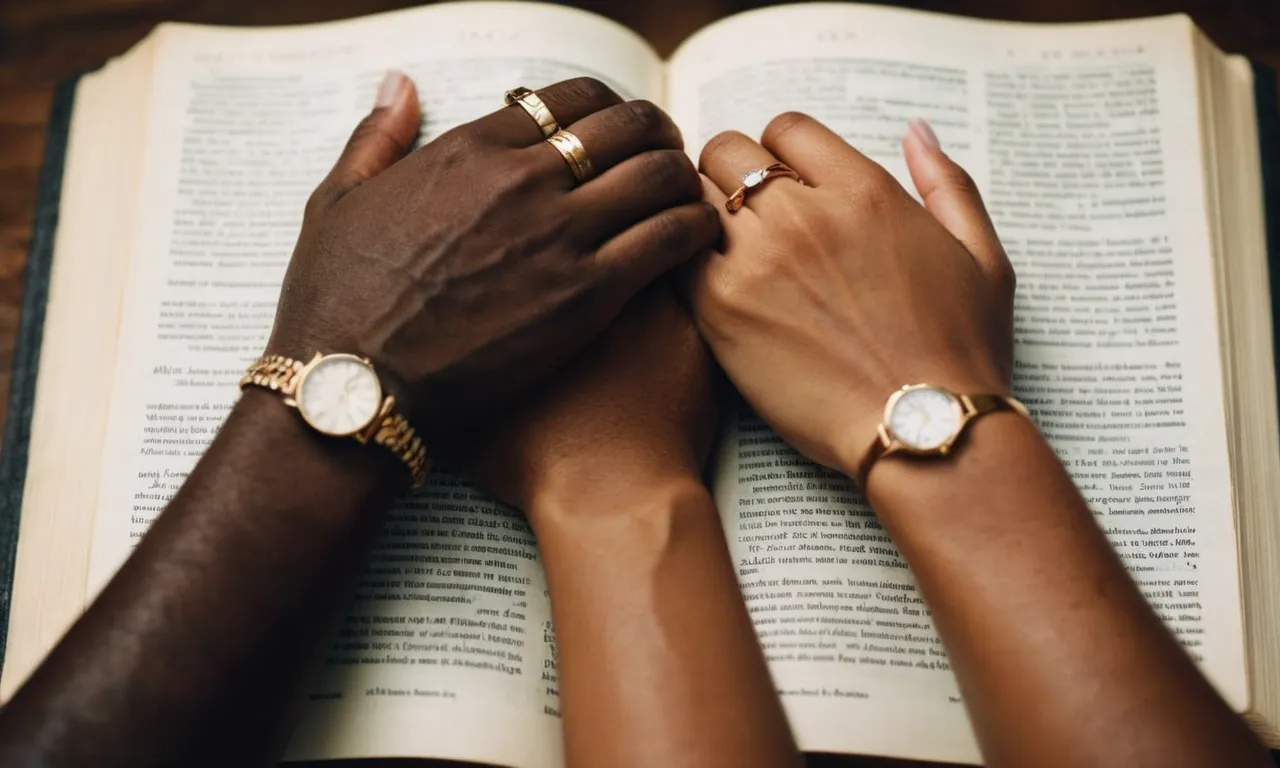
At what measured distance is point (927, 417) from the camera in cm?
62

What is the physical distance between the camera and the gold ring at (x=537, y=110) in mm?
757

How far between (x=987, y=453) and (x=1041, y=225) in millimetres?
335

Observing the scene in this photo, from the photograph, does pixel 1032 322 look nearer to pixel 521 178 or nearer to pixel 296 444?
pixel 521 178

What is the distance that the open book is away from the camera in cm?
71

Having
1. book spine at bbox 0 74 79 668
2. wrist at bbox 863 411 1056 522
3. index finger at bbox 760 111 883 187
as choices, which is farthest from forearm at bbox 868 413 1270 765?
book spine at bbox 0 74 79 668

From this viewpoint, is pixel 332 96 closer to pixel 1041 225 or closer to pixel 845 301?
pixel 845 301

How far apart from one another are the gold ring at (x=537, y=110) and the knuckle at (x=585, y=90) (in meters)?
0.02

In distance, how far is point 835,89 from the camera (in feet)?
2.92

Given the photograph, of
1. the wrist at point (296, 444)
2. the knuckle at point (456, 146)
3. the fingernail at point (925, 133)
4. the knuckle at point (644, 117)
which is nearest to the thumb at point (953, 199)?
the fingernail at point (925, 133)

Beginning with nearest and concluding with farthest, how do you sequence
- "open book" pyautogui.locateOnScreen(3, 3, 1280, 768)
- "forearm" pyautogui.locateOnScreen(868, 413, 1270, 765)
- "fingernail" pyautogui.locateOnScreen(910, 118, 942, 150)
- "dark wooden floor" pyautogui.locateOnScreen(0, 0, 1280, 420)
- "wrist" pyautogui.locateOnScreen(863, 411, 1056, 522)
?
"forearm" pyautogui.locateOnScreen(868, 413, 1270, 765), "wrist" pyautogui.locateOnScreen(863, 411, 1056, 522), "open book" pyautogui.locateOnScreen(3, 3, 1280, 768), "fingernail" pyautogui.locateOnScreen(910, 118, 942, 150), "dark wooden floor" pyautogui.locateOnScreen(0, 0, 1280, 420)

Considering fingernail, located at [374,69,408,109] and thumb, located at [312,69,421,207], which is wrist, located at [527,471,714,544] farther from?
fingernail, located at [374,69,408,109]

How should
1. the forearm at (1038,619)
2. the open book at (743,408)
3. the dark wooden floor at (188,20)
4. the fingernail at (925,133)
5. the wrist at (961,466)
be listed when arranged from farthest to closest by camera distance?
the dark wooden floor at (188,20) < the fingernail at (925,133) < the open book at (743,408) < the wrist at (961,466) < the forearm at (1038,619)

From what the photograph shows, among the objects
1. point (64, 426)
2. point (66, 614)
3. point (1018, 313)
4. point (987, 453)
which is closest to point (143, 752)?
point (66, 614)

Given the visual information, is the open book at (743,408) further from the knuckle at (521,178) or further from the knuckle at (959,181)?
the knuckle at (521,178)
